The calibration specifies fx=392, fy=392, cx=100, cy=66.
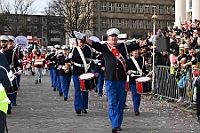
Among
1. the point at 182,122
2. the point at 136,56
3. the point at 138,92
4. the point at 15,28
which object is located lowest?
the point at 182,122

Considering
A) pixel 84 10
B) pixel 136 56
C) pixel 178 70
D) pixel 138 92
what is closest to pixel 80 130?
pixel 138 92

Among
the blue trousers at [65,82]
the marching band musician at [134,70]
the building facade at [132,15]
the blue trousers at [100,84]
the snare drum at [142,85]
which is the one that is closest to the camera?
the snare drum at [142,85]

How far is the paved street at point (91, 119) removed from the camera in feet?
28.3

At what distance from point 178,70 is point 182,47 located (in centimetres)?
84

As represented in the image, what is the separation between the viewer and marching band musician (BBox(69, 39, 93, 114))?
10.7 m

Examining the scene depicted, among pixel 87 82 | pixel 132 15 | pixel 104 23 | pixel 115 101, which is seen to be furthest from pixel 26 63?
pixel 132 15

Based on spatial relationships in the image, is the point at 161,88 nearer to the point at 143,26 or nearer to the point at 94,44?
the point at 94,44

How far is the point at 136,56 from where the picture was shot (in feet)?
34.9

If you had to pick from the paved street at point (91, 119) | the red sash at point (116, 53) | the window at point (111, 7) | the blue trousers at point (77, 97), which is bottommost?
the paved street at point (91, 119)

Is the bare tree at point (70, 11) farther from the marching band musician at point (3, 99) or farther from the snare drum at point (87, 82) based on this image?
the marching band musician at point (3, 99)

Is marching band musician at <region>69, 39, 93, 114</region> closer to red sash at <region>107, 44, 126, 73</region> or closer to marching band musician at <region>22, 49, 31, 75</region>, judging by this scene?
red sash at <region>107, 44, 126, 73</region>

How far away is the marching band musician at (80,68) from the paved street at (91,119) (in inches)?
12.3

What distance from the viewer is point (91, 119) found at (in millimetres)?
9930

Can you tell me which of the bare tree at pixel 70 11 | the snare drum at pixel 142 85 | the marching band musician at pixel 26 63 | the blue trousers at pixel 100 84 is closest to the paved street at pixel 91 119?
the snare drum at pixel 142 85
